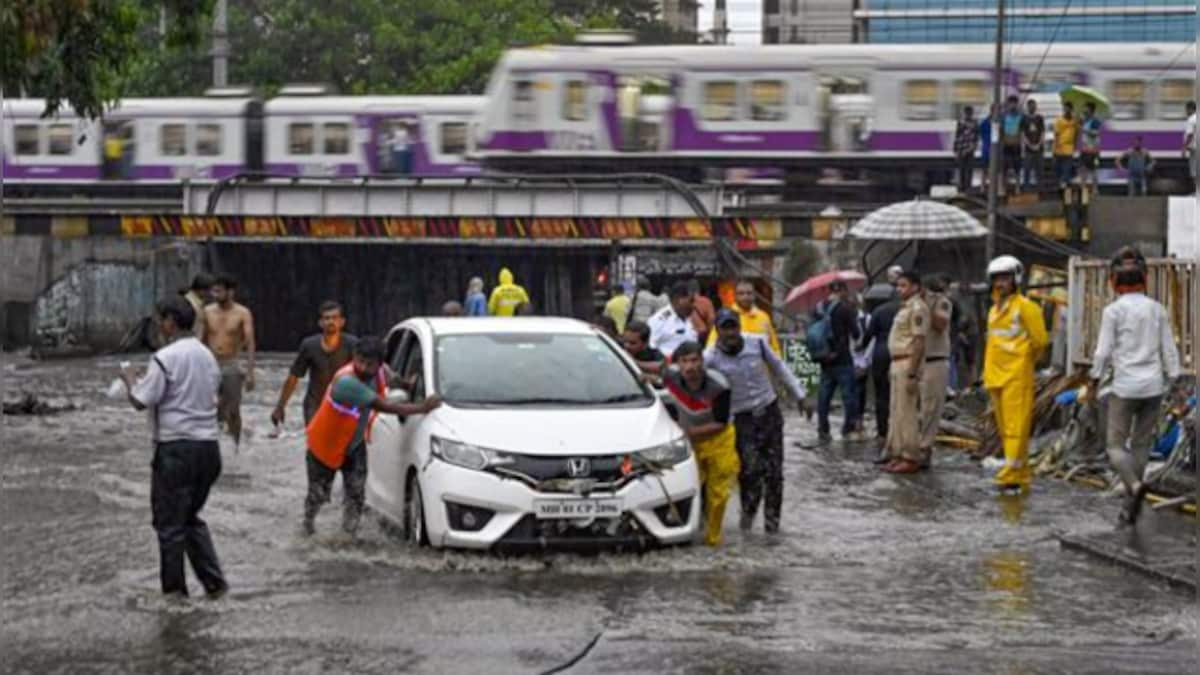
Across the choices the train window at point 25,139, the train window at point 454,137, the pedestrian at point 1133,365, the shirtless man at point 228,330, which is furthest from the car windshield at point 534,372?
the train window at point 25,139

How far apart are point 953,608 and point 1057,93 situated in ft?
106

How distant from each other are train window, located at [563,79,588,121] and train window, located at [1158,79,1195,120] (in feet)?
36.8

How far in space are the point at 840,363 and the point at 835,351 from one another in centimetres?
15

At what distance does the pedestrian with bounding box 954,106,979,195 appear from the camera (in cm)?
3681

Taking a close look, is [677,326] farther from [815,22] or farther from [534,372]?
[815,22]

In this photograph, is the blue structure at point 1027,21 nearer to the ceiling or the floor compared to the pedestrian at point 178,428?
nearer to the ceiling

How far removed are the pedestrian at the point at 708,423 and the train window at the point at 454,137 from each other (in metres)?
35.9

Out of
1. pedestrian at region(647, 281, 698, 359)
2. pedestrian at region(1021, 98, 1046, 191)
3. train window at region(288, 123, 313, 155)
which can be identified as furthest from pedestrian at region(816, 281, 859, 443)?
train window at region(288, 123, 313, 155)

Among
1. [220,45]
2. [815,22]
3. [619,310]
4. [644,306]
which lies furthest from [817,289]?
[815,22]

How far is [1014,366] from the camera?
1681 cm

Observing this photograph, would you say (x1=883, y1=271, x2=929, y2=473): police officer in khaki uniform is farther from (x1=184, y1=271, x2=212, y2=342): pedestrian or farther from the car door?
(x1=184, y1=271, x2=212, y2=342): pedestrian

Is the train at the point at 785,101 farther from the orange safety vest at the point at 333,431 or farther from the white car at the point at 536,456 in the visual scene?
the orange safety vest at the point at 333,431

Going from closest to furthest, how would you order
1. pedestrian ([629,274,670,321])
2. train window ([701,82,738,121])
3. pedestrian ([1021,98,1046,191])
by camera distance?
pedestrian ([629,274,670,321]) → pedestrian ([1021,98,1046,191]) → train window ([701,82,738,121])

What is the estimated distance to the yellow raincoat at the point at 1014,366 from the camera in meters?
16.6
